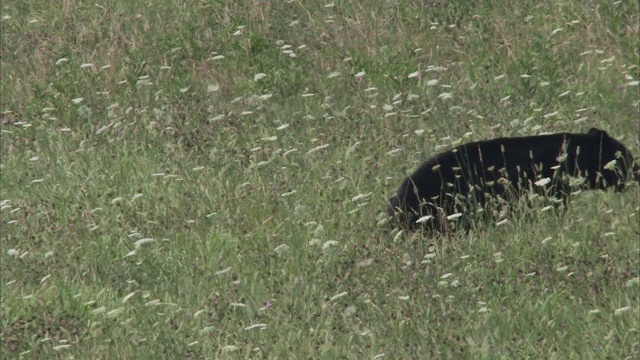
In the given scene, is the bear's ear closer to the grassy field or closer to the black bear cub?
the black bear cub

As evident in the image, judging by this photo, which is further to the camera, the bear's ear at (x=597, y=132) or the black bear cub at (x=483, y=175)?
the bear's ear at (x=597, y=132)

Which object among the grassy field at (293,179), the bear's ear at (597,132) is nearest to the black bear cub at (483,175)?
the bear's ear at (597,132)

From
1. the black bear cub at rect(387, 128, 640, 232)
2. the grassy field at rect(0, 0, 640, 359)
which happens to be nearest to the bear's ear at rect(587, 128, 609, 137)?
the black bear cub at rect(387, 128, 640, 232)

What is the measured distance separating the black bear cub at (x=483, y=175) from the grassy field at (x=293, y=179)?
0.87 feet

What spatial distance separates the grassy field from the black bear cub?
0.87ft

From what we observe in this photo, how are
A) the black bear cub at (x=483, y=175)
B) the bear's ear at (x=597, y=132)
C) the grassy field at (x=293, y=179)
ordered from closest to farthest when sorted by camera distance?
1. the grassy field at (x=293, y=179)
2. the black bear cub at (x=483, y=175)
3. the bear's ear at (x=597, y=132)

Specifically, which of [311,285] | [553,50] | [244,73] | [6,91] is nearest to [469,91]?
[553,50]

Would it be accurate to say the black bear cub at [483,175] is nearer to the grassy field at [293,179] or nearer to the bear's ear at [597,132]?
the bear's ear at [597,132]

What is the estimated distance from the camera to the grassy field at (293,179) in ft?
18.1

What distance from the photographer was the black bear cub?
22.3 ft

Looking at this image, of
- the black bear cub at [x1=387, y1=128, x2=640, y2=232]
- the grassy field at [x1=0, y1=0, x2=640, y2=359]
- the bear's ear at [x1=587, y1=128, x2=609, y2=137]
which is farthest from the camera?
the bear's ear at [x1=587, y1=128, x2=609, y2=137]

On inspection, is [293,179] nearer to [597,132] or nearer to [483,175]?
[483,175]

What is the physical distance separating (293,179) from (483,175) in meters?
1.28

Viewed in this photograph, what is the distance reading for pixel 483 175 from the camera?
23.3 feet
